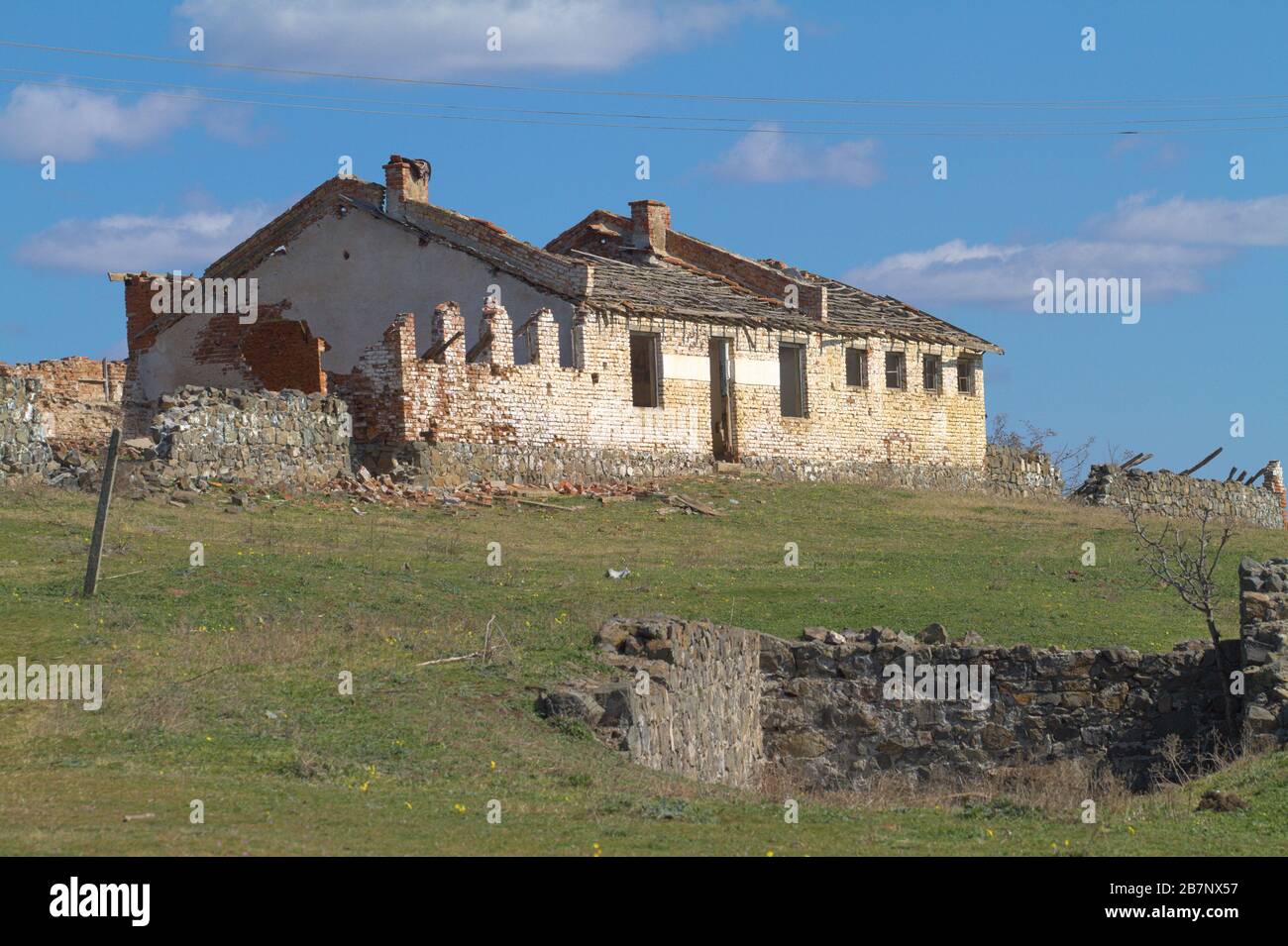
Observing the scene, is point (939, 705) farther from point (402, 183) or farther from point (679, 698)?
point (402, 183)

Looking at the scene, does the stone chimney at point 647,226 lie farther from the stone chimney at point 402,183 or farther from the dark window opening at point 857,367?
the stone chimney at point 402,183

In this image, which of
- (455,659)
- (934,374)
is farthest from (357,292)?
(455,659)

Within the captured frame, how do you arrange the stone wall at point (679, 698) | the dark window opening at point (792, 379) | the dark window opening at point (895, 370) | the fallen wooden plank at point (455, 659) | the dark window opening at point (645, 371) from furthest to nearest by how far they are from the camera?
the dark window opening at point (895, 370), the dark window opening at point (792, 379), the dark window opening at point (645, 371), the fallen wooden plank at point (455, 659), the stone wall at point (679, 698)

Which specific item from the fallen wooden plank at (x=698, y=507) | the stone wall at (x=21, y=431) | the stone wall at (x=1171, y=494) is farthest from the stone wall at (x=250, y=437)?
the stone wall at (x=1171, y=494)

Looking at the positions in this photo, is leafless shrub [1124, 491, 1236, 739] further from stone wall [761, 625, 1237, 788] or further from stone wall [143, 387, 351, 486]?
stone wall [143, 387, 351, 486]

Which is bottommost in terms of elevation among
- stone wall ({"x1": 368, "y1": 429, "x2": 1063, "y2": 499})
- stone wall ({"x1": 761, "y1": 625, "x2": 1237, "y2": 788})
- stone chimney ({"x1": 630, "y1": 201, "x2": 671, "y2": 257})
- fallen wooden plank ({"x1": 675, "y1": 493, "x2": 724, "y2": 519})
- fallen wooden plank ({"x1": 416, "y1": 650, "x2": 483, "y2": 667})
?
stone wall ({"x1": 761, "y1": 625, "x2": 1237, "y2": 788})

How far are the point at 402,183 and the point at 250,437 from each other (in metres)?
10.6

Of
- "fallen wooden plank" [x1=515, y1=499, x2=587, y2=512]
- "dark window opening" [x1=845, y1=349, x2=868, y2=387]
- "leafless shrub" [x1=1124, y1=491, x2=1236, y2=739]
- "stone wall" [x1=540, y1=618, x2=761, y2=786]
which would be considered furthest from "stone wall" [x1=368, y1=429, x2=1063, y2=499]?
"stone wall" [x1=540, y1=618, x2=761, y2=786]

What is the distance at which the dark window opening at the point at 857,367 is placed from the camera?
44719 mm

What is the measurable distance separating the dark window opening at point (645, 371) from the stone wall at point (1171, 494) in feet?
38.0

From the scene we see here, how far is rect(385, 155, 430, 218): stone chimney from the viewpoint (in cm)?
3944

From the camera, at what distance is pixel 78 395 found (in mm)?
43344

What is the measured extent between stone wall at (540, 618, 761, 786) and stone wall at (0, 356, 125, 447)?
2118cm

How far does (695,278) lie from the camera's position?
143ft
